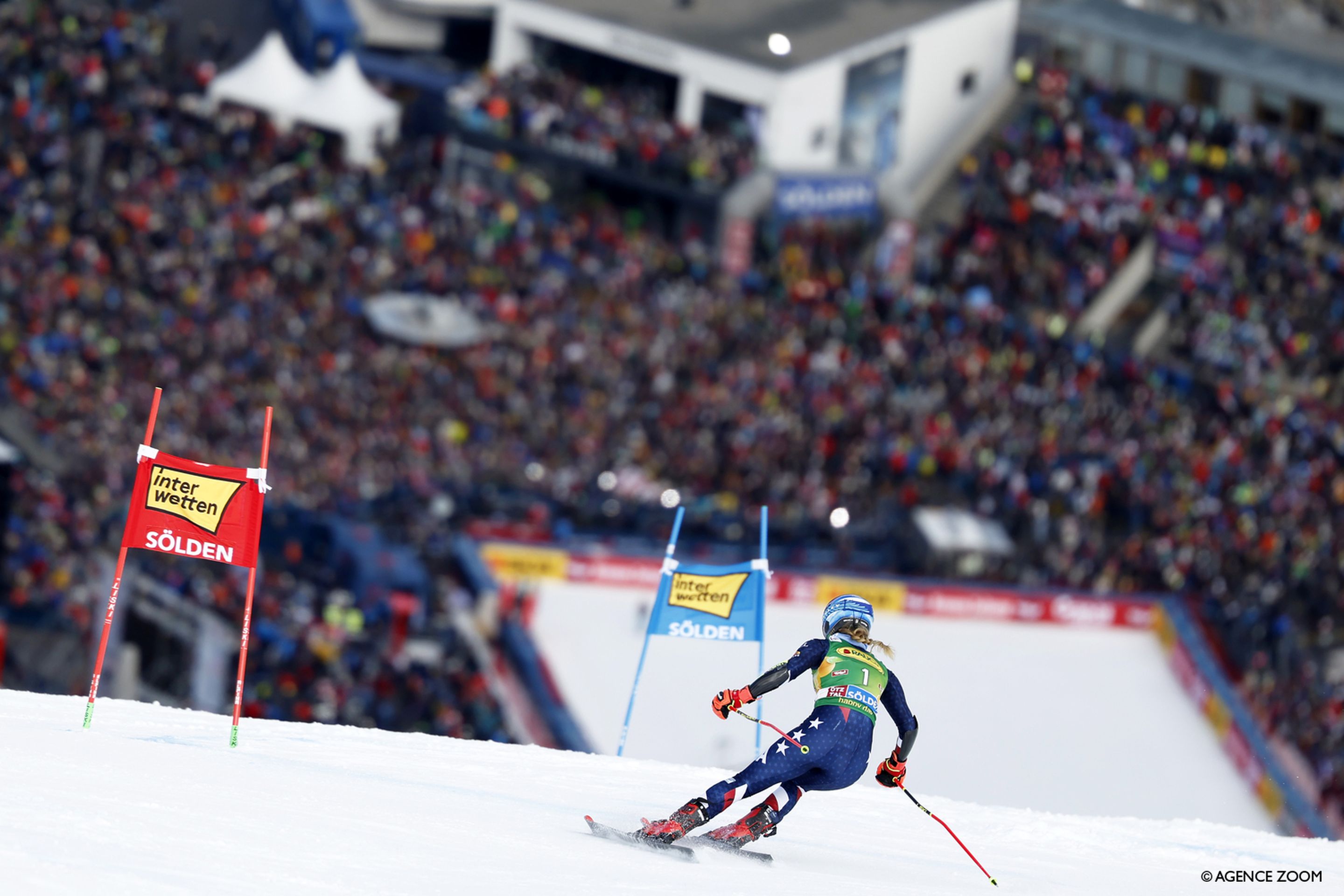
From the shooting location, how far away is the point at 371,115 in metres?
34.8

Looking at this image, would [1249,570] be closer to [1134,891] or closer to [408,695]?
[408,695]

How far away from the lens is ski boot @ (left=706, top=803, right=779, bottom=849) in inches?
381

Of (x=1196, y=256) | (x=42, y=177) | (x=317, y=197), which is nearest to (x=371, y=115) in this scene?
(x=317, y=197)

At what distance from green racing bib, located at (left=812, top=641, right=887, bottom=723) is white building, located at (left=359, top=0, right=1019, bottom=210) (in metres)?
27.2

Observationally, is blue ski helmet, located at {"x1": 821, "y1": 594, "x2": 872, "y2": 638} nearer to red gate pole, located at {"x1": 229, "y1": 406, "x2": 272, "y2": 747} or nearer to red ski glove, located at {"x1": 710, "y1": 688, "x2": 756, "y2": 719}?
red ski glove, located at {"x1": 710, "y1": 688, "x2": 756, "y2": 719}

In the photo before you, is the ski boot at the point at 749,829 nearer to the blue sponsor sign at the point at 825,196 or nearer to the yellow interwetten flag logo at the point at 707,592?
the yellow interwetten flag logo at the point at 707,592

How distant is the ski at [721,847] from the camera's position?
9.70 metres

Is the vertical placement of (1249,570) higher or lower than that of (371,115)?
lower

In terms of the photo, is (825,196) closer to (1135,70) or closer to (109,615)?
(1135,70)

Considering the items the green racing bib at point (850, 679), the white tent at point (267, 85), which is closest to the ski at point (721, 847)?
the green racing bib at point (850, 679)

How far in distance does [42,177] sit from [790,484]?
481 inches

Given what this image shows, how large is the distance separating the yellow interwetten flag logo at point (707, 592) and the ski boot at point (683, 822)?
12.6 feet

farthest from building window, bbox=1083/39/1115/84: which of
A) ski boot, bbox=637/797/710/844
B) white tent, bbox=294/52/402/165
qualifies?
ski boot, bbox=637/797/710/844

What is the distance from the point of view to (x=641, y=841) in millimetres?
9617
